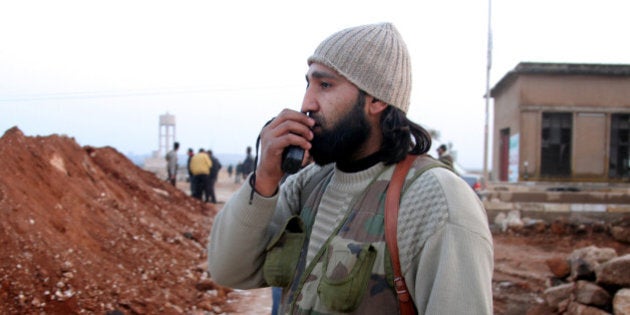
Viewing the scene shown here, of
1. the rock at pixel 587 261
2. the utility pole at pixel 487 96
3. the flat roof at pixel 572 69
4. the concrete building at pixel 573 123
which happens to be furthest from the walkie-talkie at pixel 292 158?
the utility pole at pixel 487 96

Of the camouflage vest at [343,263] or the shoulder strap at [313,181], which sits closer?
the camouflage vest at [343,263]

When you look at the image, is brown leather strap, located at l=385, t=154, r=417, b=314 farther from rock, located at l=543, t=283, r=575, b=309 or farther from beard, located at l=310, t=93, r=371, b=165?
rock, located at l=543, t=283, r=575, b=309

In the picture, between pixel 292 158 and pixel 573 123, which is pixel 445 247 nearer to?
pixel 292 158

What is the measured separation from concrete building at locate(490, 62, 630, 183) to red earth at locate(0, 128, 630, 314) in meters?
6.89

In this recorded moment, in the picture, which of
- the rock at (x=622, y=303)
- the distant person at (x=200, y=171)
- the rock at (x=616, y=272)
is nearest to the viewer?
the rock at (x=622, y=303)

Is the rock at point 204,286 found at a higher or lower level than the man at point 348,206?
lower

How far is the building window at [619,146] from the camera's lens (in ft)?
55.1

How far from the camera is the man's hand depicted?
170cm

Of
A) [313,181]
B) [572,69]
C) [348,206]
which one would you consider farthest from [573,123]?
[348,206]

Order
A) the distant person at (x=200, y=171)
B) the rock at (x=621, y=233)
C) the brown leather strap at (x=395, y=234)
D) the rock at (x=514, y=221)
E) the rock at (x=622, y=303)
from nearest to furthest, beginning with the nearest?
the brown leather strap at (x=395, y=234) < the rock at (x=622, y=303) < the rock at (x=621, y=233) < the rock at (x=514, y=221) < the distant person at (x=200, y=171)

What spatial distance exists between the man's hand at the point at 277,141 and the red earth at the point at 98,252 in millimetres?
3749

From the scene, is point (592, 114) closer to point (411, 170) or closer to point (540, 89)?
point (540, 89)

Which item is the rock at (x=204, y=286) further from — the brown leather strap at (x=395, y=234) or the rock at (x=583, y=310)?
the brown leather strap at (x=395, y=234)

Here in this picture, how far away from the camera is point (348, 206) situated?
5.65 feet
